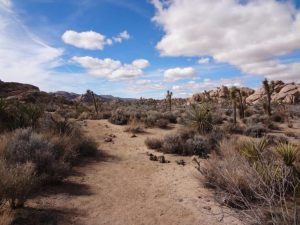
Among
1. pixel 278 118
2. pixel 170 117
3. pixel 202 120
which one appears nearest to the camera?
pixel 202 120

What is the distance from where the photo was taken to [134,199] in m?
7.09

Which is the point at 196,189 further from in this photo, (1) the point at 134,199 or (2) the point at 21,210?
(2) the point at 21,210

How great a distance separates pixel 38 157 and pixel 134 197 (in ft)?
8.61

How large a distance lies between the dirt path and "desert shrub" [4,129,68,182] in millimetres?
401

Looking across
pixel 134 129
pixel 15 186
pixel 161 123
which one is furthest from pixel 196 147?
pixel 15 186

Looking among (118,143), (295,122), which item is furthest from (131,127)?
(295,122)

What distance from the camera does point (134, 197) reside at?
23.7ft

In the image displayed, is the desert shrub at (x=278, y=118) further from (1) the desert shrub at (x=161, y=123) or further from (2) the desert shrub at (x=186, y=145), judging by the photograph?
(2) the desert shrub at (x=186, y=145)

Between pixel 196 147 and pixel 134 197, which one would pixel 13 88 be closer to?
pixel 196 147

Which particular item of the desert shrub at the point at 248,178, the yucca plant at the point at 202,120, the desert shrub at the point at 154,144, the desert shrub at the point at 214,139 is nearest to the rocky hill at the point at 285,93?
the yucca plant at the point at 202,120

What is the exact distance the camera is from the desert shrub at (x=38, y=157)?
7539 millimetres

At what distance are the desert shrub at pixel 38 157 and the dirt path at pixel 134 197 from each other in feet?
1.32

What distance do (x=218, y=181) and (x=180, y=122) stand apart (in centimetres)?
1308

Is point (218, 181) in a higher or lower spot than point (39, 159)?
lower
